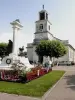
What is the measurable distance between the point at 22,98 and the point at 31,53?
68.9 metres

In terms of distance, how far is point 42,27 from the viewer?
72188mm

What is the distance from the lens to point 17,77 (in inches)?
625

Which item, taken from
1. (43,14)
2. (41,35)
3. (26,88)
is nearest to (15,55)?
(26,88)

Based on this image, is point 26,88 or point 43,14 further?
point 43,14

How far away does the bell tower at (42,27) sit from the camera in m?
70.3

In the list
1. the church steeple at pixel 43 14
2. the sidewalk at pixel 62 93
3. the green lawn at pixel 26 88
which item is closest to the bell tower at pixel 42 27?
the church steeple at pixel 43 14

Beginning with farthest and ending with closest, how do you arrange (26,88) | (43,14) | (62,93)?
(43,14) → (26,88) → (62,93)

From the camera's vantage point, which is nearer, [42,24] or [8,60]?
[8,60]

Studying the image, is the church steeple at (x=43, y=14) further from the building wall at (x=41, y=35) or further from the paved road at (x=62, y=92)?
the paved road at (x=62, y=92)

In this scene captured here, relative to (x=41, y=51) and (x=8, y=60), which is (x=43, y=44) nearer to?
(x=41, y=51)

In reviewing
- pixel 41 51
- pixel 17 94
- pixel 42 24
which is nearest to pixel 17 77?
pixel 17 94

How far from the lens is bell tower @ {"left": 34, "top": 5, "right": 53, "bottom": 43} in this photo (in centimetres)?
7031

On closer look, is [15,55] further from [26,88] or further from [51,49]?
[51,49]

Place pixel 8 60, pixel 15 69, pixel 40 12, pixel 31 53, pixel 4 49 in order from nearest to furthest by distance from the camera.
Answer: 1. pixel 15 69
2. pixel 8 60
3. pixel 4 49
4. pixel 40 12
5. pixel 31 53
